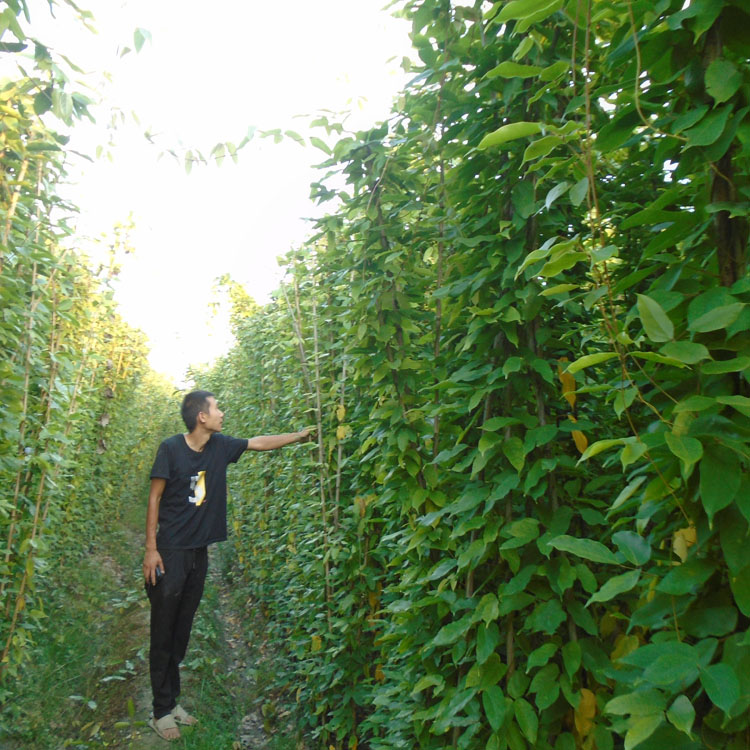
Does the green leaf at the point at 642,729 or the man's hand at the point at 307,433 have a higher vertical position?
the man's hand at the point at 307,433

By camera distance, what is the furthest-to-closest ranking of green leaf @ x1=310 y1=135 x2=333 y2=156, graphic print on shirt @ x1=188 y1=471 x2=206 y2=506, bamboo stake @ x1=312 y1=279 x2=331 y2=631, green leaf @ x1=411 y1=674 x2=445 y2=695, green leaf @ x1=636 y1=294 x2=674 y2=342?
graphic print on shirt @ x1=188 y1=471 x2=206 y2=506 < bamboo stake @ x1=312 y1=279 x2=331 y2=631 < green leaf @ x1=310 y1=135 x2=333 y2=156 < green leaf @ x1=411 y1=674 x2=445 y2=695 < green leaf @ x1=636 y1=294 x2=674 y2=342

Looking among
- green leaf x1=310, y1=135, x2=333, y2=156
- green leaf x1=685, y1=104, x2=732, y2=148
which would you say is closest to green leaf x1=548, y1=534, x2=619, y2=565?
green leaf x1=685, y1=104, x2=732, y2=148

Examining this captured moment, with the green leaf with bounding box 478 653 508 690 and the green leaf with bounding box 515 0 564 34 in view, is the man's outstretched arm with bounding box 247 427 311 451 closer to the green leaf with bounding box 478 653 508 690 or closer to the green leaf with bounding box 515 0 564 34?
the green leaf with bounding box 478 653 508 690

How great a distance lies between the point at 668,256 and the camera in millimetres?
1195

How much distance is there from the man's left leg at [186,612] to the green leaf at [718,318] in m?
3.72

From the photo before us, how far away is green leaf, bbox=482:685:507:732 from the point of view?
157 centimetres

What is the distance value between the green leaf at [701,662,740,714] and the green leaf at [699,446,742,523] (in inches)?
8.8

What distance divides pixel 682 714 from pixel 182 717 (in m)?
3.88

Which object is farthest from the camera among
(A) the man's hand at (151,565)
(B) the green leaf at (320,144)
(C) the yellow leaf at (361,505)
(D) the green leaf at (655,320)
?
(A) the man's hand at (151,565)

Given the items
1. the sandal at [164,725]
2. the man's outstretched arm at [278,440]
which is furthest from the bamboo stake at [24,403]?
the man's outstretched arm at [278,440]

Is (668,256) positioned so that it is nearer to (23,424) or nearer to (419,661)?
(419,661)

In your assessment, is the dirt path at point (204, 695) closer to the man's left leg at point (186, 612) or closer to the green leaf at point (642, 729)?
the man's left leg at point (186, 612)

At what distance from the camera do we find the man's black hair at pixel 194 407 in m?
4.30

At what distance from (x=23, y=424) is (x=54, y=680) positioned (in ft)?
6.83
